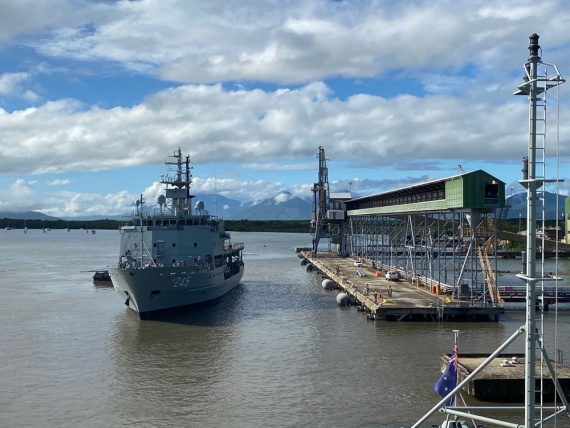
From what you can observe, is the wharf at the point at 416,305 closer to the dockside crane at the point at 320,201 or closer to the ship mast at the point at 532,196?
the ship mast at the point at 532,196

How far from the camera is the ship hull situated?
4559 cm

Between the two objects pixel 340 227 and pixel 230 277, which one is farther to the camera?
pixel 340 227

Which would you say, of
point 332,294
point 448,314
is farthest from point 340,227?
point 448,314

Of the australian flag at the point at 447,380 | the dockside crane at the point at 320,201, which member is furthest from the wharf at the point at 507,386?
the dockside crane at the point at 320,201

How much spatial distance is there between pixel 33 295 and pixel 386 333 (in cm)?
3993

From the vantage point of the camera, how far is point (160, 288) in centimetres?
4672

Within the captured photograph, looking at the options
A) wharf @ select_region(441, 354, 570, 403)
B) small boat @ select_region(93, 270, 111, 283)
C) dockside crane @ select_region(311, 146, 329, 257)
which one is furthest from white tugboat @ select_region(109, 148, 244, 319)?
dockside crane @ select_region(311, 146, 329, 257)

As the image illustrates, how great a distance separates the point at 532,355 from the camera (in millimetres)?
13805

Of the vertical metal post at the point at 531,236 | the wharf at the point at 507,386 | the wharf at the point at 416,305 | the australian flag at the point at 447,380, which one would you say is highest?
the vertical metal post at the point at 531,236

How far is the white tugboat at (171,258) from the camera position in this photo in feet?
152

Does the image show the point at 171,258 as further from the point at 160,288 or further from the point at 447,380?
the point at 447,380

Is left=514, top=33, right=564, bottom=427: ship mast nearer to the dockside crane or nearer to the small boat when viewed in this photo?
the small boat

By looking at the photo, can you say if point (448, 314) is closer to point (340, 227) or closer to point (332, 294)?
point (332, 294)

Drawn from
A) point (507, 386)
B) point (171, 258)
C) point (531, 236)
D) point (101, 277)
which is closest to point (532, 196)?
point (531, 236)
